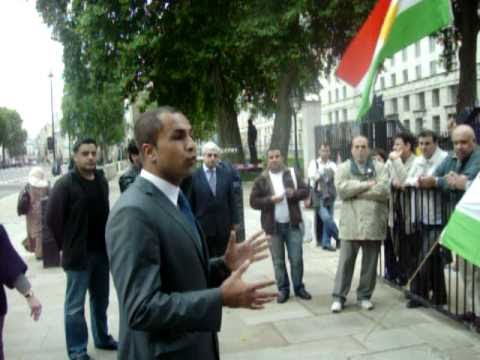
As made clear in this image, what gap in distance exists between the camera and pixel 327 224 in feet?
32.5

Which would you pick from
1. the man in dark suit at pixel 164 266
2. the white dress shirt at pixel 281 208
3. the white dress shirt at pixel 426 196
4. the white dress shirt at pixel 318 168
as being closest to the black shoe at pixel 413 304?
the white dress shirt at pixel 426 196

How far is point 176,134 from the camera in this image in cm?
227

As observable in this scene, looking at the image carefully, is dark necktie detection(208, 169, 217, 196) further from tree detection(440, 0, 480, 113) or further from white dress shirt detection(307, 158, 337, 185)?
tree detection(440, 0, 480, 113)

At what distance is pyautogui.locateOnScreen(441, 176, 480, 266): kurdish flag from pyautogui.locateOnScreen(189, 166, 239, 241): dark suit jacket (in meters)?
2.74

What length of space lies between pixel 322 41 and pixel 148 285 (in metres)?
21.2

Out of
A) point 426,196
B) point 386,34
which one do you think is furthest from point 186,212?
point 426,196

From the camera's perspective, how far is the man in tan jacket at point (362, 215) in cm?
607

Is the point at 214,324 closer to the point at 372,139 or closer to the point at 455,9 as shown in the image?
the point at 372,139

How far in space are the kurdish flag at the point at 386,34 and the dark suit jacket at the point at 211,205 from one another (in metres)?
1.93

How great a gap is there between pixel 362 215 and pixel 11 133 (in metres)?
140

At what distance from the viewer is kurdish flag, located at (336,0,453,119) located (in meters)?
4.73

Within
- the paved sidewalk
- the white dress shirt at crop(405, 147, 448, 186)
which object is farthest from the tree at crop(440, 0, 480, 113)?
the paved sidewalk

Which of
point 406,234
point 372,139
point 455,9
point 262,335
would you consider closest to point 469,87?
point 455,9

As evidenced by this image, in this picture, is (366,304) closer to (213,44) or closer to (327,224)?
(327,224)
